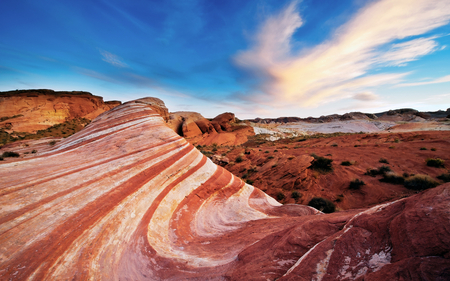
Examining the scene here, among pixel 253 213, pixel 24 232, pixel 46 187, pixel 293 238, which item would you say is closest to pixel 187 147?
pixel 253 213

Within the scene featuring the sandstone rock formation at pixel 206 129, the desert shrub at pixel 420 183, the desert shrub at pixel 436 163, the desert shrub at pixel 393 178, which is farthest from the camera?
the sandstone rock formation at pixel 206 129

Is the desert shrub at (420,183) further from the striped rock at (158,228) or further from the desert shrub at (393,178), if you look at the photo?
the striped rock at (158,228)

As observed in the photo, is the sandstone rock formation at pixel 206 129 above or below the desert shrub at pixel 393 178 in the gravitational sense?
above

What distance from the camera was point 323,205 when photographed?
7.27 metres

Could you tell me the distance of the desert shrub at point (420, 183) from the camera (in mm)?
7402

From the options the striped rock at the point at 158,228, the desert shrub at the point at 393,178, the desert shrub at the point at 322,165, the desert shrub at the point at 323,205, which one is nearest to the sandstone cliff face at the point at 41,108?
the striped rock at the point at 158,228

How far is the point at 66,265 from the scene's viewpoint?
226 centimetres

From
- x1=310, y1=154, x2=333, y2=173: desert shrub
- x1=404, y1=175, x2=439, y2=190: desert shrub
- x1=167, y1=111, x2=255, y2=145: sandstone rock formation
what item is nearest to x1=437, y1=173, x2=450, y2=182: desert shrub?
x1=404, y1=175, x2=439, y2=190: desert shrub

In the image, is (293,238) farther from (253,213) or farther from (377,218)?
(253,213)

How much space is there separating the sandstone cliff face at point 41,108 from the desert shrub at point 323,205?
3402 centimetres

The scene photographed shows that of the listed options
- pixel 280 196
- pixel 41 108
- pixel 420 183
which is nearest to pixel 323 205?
pixel 280 196

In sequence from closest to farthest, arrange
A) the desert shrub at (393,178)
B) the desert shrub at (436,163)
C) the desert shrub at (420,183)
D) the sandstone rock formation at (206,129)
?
the desert shrub at (420,183), the desert shrub at (393,178), the desert shrub at (436,163), the sandstone rock formation at (206,129)

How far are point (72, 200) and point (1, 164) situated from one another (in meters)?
2.38

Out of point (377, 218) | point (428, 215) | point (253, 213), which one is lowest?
point (253, 213)
